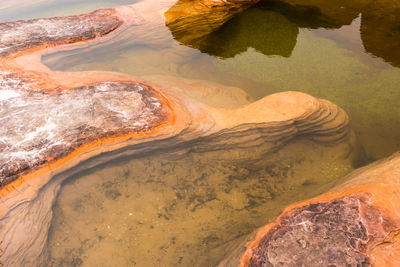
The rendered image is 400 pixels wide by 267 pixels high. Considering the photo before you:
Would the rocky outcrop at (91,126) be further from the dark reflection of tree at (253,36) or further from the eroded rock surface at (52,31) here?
the dark reflection of tree at (253,36)

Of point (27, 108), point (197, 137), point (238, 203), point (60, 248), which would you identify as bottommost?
point (60, 248)

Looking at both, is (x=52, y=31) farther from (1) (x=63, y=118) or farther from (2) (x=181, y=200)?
(2) (x=181, y=200)

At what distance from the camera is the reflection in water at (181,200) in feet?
5.87

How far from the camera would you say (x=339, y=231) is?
1399 millimetres

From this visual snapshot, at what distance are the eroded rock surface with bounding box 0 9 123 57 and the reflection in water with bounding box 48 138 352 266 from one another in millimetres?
2036

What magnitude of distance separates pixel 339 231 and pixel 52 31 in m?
3.69

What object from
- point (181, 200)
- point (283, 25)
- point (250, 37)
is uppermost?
point (283, 25)

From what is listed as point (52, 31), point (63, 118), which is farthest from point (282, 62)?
point (52, 31)

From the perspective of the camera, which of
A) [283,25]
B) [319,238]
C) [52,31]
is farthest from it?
[283,25]

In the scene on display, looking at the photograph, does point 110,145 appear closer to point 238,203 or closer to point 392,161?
point 238,203

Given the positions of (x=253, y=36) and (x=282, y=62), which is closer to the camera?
(x=282, y=62)

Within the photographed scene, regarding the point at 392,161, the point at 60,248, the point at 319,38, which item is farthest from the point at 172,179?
the point at 319,38

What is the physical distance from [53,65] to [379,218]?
10.9 feet

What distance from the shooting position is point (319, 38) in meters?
3.41
